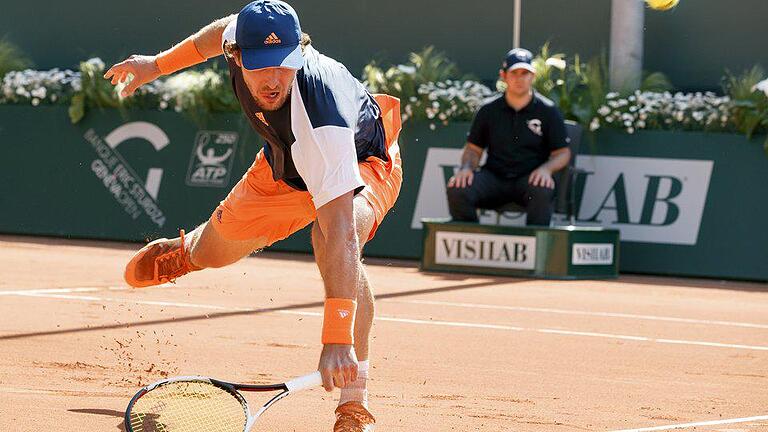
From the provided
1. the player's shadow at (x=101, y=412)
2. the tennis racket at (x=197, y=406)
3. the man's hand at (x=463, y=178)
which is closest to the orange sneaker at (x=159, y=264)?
the player's shadow at (x=101, y=412)

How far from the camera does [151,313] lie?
768 centimetres

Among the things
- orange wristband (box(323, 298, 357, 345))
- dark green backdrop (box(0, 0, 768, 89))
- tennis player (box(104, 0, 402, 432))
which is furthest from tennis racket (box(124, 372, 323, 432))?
→ dark green backdrop (box(0, 0, 768, 89))

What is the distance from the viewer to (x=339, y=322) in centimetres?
399

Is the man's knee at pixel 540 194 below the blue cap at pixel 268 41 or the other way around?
below

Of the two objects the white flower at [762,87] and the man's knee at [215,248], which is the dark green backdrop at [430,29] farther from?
the man's knee at [215,248]

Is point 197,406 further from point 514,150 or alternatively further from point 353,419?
point 514,150

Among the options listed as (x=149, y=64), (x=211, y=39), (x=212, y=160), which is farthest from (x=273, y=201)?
(x=212, y=160)

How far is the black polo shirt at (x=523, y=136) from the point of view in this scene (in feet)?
34.4

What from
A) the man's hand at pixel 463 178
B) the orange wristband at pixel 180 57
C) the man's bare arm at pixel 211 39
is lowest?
the man's hand at pixel 463 178

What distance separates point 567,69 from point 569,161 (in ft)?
8.31

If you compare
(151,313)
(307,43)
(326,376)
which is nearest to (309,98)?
(307,43)

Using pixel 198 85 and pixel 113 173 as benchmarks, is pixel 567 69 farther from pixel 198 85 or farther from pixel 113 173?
pixel 113 173

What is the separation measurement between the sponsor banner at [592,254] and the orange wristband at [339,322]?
6.63m

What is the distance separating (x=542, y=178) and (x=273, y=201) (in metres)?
5.17
